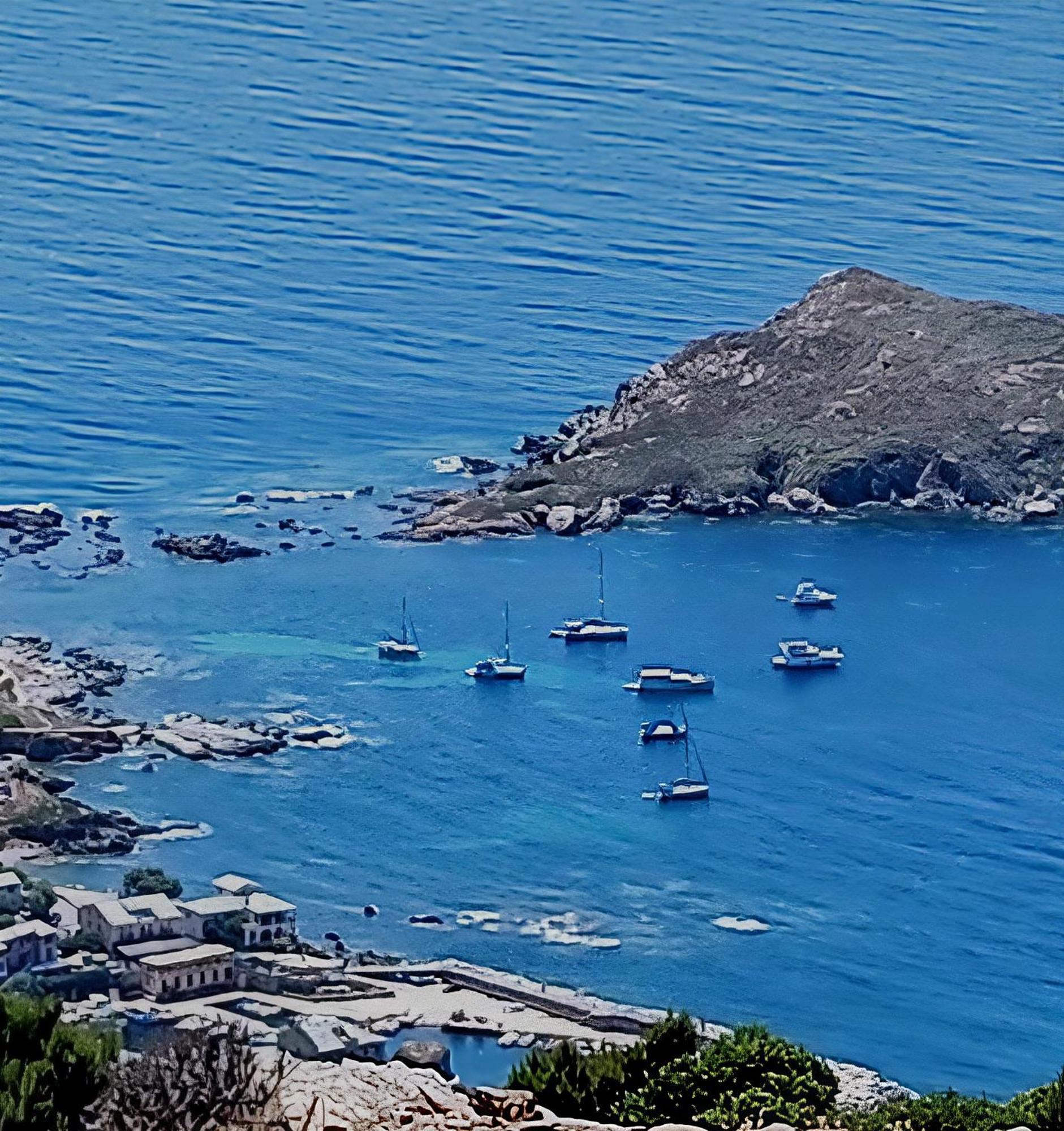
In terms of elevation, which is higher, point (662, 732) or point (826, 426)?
point (826, 426)

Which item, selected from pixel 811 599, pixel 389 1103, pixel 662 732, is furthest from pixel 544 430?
pixel 389 1103

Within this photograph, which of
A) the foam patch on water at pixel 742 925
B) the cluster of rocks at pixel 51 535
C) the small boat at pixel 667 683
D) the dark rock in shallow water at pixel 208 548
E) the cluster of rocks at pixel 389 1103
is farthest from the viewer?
the dark rock in shallow water at pixel 208 548

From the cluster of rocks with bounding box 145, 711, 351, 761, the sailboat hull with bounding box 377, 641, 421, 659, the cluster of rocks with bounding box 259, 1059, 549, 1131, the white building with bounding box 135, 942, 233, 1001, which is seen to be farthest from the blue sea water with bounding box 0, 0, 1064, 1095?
the cluster of rocks with bounding box 259, 1059, 549, 1131

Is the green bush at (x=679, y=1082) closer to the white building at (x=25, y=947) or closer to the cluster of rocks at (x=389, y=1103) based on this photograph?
the cluster of rocks at (x=389, y=1103)

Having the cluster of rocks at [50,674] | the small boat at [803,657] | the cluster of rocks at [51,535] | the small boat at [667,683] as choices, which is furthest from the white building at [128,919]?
the cluster of rocks at [51,535]

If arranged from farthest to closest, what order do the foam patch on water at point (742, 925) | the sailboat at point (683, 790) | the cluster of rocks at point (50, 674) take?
the cluster of rocks at point (50, 674) → the sailboat at point (683, 790) → the foam patch on water at point (742, 925)

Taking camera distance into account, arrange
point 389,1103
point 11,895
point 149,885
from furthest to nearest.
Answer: point 149,885, point 11,895, point 389,1103

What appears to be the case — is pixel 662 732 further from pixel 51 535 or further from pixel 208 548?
pixel 51 535
